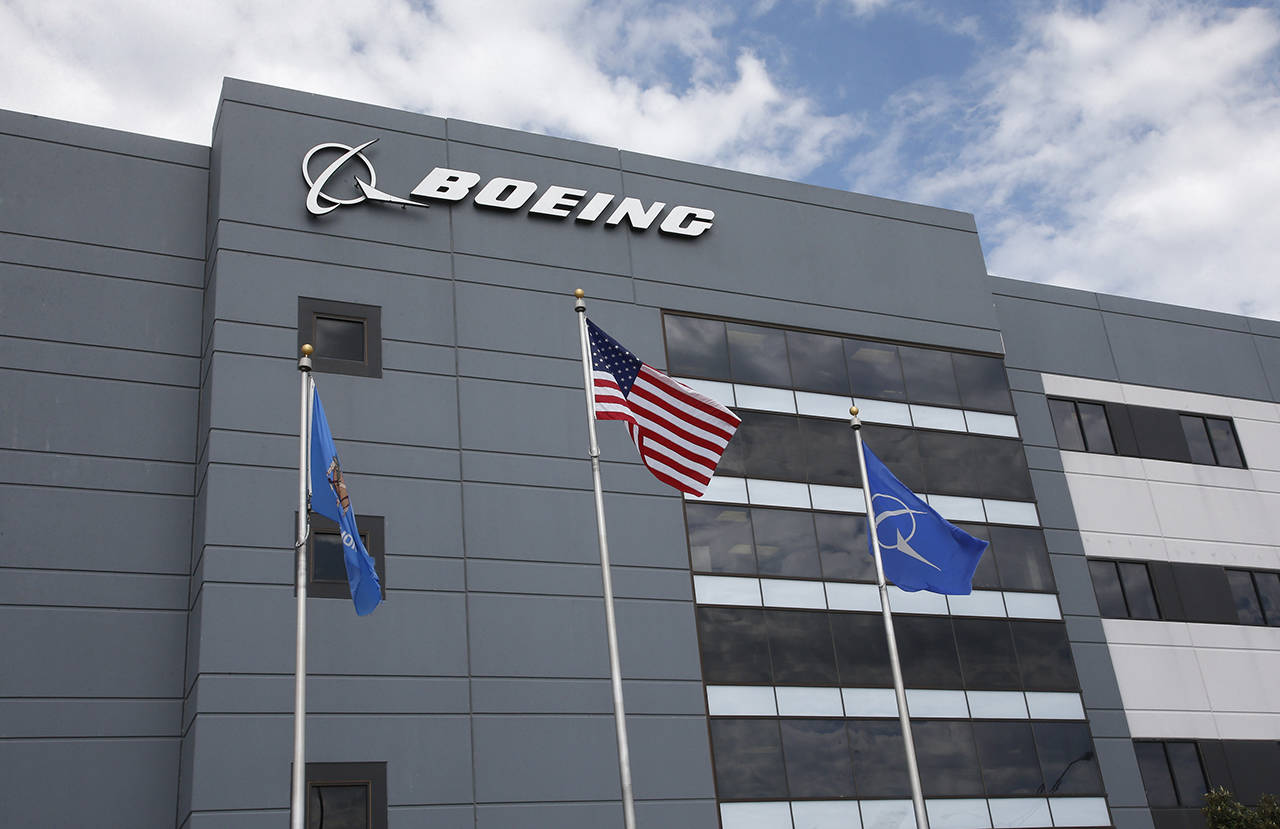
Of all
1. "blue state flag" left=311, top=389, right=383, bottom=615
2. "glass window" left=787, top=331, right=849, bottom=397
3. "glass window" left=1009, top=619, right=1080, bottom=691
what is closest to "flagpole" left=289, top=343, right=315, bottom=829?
"blue state flag" left=311, top=389, right=383, bottom=615

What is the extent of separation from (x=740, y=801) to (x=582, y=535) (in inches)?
225

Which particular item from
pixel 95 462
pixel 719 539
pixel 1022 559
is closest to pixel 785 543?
pixel 719 539

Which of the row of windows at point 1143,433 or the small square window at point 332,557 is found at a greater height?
the row of windows at point 1143,433

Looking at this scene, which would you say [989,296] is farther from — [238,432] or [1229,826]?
[238,432]

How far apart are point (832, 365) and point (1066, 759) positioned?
971 cm

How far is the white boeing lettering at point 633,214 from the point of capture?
2872 cm

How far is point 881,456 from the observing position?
28797 millimetres

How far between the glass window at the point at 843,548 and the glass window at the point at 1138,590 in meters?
7.70

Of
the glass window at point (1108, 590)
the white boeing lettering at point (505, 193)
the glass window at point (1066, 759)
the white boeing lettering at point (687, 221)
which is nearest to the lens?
the glass window at point (1066, 759)

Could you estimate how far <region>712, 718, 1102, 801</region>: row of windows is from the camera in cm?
2439

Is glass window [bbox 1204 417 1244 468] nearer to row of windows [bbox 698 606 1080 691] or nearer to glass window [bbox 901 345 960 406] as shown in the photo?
glass window [bbox 901 345 960 406]

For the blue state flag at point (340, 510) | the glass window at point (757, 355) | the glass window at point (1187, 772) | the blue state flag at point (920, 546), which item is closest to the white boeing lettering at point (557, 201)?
the glass window at point (757, 355)

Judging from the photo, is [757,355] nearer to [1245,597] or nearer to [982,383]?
[982,383]

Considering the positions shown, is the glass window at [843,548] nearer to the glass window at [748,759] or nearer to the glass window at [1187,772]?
the glass window at [748,759]
